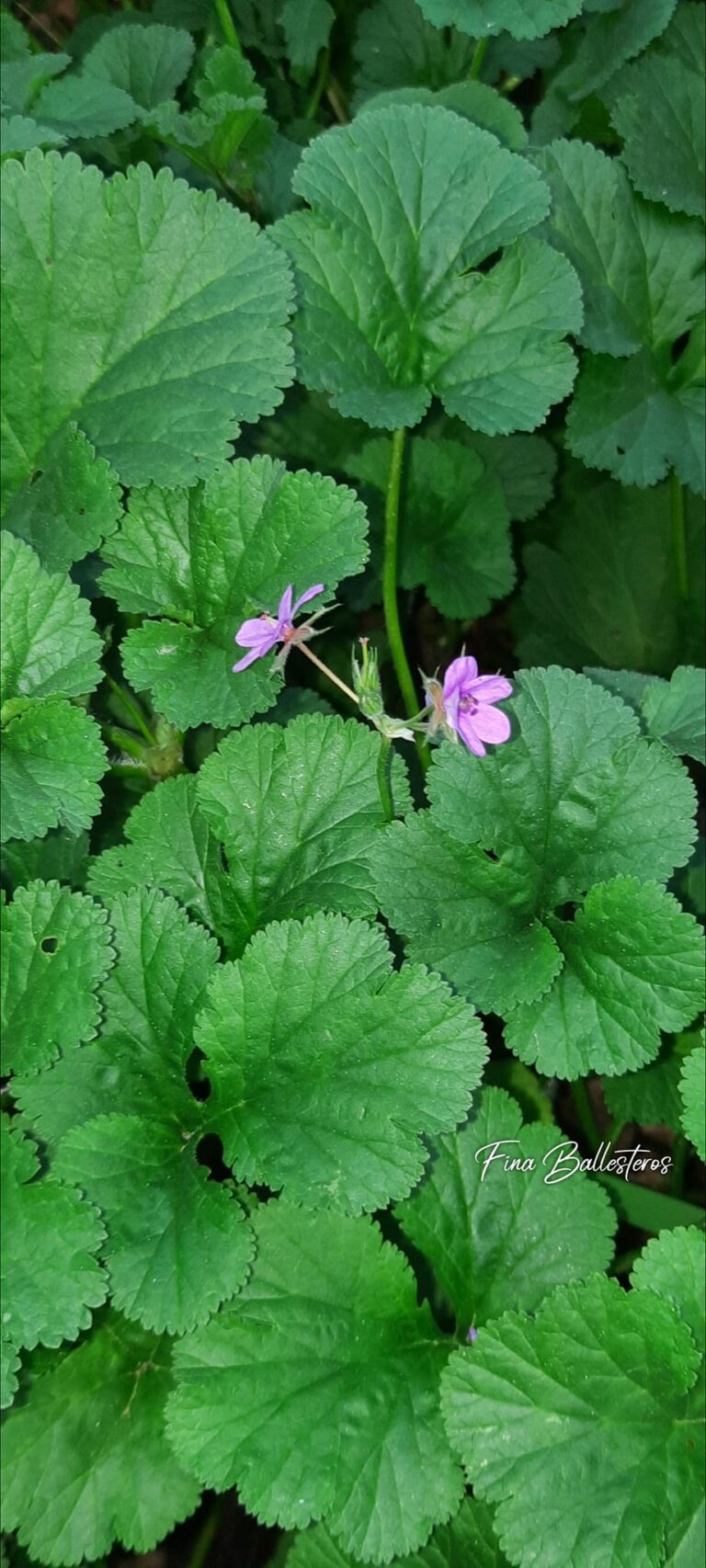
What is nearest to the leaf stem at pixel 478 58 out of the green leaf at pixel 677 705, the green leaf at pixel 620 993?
the green leaf at pixel 677 705

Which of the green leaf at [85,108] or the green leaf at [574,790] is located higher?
the green leaf at [85,108]

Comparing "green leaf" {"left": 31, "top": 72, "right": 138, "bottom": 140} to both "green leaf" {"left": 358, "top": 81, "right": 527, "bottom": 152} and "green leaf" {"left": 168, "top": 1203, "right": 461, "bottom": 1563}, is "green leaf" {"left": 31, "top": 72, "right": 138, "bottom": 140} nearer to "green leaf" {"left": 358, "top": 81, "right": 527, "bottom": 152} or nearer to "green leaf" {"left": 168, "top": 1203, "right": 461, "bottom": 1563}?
"green leaf" {"left": 358, "top": 81, "right": 527, "bottom": 152}

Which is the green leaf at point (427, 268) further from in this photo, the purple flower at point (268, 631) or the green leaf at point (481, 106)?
the purple flower at point (268, 631)

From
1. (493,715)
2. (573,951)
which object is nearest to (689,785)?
(573,951)

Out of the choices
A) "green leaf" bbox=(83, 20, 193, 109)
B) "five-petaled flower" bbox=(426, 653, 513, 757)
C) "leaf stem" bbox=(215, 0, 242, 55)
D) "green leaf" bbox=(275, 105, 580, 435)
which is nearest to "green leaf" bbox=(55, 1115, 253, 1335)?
"five-petaled flower" bbox=(426, 653, 513, 757)

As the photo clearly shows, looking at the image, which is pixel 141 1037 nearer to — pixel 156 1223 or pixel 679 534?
pixel 156 1223

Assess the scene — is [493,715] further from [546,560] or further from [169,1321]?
[546,560]
